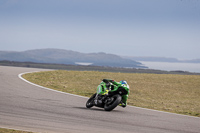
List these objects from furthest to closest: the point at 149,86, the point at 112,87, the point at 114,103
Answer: the point at 149,86, the point at 112,87, the point at 114,103

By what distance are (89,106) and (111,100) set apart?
1.18 metres

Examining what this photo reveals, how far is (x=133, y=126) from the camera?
34.1 feet

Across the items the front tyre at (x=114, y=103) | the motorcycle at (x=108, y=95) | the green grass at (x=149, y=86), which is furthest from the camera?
the green grass at (x=149, y=86)

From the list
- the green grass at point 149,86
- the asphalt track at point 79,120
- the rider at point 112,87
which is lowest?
the asphalt track at point 79,120

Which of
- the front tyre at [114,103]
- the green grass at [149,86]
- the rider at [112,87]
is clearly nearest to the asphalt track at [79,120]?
the front tyre at [114,103]

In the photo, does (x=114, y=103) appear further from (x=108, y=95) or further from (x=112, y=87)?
(x=112, y=87)

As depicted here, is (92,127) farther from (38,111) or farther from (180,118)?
(180,118)

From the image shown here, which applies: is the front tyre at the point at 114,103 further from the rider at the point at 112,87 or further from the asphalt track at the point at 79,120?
the rider at the point at 112,87

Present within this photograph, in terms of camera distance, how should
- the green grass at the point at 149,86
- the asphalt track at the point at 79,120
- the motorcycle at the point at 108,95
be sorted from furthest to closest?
the green grass at the point at 149,86, the motorcycle at the point at 108,95, the asphalt track at the point at 79,120

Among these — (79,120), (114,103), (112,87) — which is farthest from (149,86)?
(79,120)

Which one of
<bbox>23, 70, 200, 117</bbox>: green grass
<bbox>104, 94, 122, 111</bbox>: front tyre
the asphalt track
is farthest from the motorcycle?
<bbox>23, 70, 200, 117</bbox>: green grass

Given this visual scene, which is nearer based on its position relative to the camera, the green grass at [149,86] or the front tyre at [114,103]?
the front tyre at [114,103]

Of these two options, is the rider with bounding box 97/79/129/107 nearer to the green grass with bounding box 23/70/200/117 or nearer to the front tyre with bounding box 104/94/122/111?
the front tyre with bounding box 104/94/122/111

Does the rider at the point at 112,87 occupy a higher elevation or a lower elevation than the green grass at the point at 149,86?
higher
